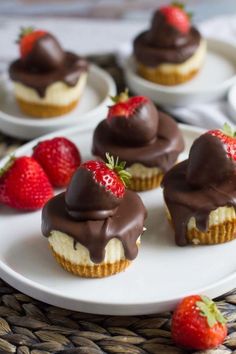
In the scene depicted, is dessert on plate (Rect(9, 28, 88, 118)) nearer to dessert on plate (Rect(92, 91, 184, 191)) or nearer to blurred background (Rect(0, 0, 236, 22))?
dessert on plate (Rect(92, 91, 184, 191))

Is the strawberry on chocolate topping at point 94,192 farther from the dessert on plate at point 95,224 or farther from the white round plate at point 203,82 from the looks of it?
the white round plate at point 203,82

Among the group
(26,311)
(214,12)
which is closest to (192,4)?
(214,12)

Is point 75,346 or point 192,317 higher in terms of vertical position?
point 192,317

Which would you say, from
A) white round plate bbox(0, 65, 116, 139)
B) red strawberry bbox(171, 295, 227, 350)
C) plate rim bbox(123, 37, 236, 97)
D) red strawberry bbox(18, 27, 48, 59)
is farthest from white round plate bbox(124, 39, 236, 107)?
red strawberry bbox(171, 295, 227, 350)

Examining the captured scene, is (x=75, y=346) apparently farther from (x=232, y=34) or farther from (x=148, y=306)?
(x=232, y=34)

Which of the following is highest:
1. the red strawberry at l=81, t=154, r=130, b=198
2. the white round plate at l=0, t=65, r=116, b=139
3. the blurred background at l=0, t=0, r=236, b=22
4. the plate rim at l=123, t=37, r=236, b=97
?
the red strawberry at l=81, t=154, r=130, b=198

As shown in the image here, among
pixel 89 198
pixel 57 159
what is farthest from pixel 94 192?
pixel 57 159
